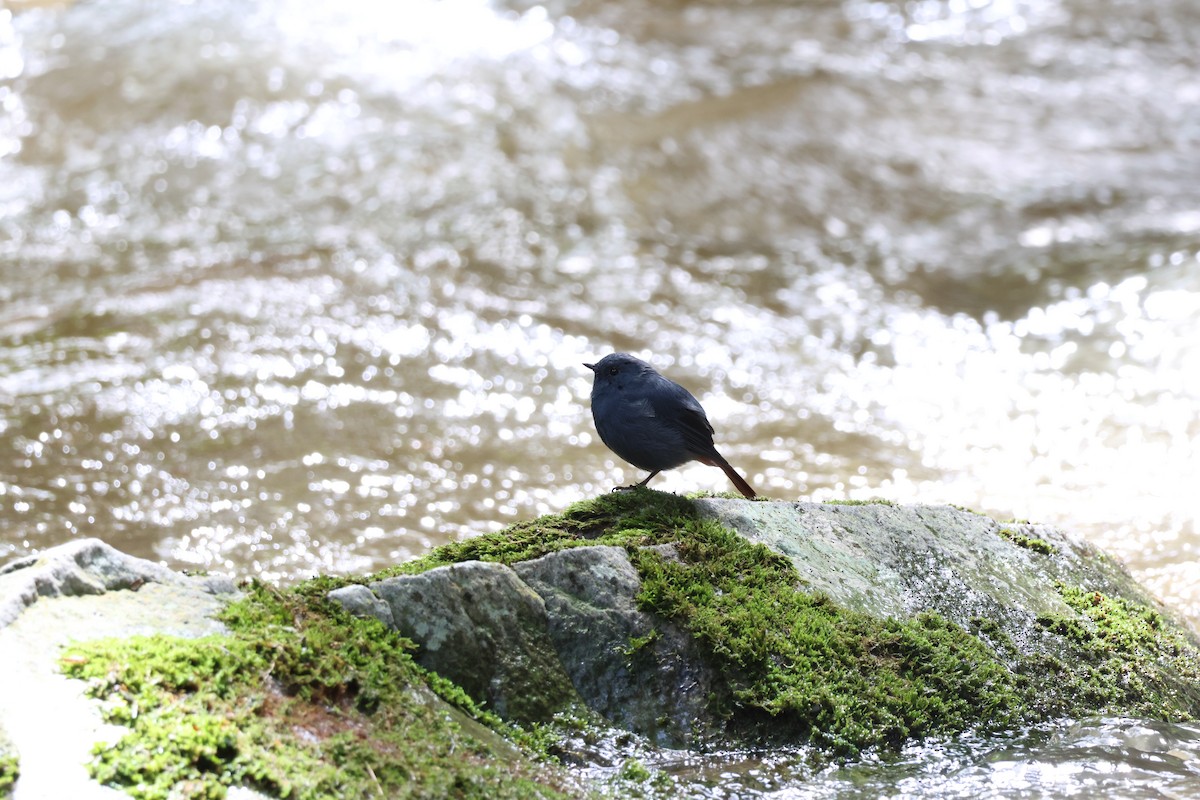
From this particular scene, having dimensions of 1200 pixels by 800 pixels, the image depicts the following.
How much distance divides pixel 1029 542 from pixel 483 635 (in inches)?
96.0

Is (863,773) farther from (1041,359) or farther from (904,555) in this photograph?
(1041,359)

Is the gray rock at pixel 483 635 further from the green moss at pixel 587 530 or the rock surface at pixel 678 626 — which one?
the green moss at pixel 587 530

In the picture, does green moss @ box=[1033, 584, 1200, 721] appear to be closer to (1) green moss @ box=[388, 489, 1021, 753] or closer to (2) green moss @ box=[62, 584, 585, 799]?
(1) green moss @ box=[388, 489, 1021, 753]

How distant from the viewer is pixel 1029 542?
14.5ft

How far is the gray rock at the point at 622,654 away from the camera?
3291mm

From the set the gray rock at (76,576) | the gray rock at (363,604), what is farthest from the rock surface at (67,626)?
the gray rock at (363,604)

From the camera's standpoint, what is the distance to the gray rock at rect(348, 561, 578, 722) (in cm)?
318

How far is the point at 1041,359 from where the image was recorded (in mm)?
9289

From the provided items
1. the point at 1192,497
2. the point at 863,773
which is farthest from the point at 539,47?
the point at 863,773

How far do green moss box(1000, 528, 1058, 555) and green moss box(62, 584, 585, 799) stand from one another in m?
2.35

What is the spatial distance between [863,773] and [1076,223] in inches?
397

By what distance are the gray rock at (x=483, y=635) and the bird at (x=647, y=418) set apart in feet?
2.90

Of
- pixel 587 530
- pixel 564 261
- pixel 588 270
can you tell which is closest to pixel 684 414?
pixel 587 530

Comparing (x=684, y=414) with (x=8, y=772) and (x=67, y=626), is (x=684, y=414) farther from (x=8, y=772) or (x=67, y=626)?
(x=8, y=772)
